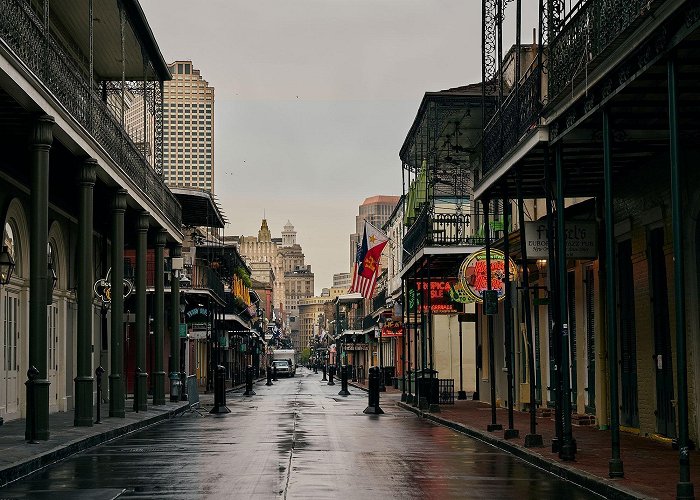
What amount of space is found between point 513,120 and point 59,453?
891 cm

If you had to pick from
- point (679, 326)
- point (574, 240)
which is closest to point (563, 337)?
point (574, 240)

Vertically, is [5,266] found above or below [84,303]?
above

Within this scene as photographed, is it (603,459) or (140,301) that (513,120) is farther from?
(140,301)

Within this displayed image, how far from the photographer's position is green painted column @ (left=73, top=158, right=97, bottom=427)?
23.2 m

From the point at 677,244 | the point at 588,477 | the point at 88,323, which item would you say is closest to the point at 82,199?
the point at 88,323

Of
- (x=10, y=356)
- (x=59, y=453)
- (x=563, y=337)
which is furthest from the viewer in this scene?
(x=10, y=356)

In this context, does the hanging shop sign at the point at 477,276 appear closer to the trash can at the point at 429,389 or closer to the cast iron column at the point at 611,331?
the trash can at the point at 429,389

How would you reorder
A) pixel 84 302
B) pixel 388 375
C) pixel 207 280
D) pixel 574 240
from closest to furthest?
pixel 574 240, pixel 84 302, pixel 207 280, pixel 388 375

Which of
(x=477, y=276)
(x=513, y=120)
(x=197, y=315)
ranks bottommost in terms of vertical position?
(x=197, y=315)

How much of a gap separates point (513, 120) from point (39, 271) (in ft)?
26.4

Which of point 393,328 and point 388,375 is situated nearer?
point 393,328

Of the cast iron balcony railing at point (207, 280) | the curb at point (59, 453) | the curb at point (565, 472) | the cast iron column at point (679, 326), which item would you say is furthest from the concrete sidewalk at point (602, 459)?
the cast iron balcony railing at point (207, 280)

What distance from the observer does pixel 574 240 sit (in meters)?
21.1

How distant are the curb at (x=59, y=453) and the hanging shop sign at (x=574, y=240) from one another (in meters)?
8.32
